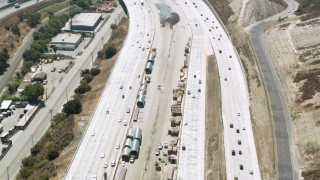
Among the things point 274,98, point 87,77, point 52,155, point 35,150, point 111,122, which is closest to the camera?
point 52,155

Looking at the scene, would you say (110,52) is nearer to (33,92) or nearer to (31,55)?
(31,55)

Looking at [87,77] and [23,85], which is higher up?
[23,85]

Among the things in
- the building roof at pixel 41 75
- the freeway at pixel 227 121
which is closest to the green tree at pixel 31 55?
the building roof at pixel 41 75

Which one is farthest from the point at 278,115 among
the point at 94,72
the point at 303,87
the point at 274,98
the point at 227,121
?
the point at 94,72

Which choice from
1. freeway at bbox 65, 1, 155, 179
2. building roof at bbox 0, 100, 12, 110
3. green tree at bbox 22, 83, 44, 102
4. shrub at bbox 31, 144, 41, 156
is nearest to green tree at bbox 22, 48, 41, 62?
green tree at bbox 22, 83, 44, 102

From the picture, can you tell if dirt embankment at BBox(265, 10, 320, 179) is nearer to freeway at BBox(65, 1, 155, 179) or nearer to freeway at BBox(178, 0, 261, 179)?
freeway at BBox(178, 0, 261, 179)

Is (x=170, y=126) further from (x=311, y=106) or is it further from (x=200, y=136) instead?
(x=311, y=106)

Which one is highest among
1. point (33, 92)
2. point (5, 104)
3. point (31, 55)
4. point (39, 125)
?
point (31, 55)

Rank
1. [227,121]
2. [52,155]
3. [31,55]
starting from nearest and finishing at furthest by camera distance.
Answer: [52,155], [227,121], [31,55]
